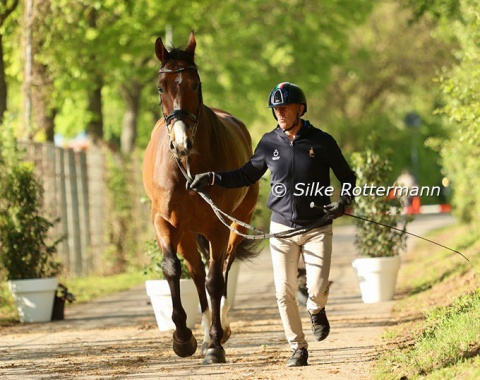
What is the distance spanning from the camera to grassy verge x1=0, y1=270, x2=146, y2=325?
1551cm

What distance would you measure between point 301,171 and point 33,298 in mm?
6840

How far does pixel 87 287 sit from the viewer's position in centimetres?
2106

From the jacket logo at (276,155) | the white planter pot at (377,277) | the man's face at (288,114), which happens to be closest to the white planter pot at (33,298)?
the white planter pot at (377,277)

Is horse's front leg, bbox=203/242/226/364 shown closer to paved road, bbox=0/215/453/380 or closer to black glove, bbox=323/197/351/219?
paved road, bbox=0/215/453/380

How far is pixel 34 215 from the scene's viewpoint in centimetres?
1558

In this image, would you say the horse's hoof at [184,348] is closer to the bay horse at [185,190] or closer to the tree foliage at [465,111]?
the bay horse at [185,190]

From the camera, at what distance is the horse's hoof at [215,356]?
31.9 ft

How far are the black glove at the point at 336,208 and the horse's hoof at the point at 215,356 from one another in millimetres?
1778

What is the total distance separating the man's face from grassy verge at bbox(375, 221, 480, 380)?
2.09 metres

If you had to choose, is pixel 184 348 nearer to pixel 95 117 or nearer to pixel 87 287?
pixel 87 287

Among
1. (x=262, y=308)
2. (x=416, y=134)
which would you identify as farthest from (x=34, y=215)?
(x=416, y=134)

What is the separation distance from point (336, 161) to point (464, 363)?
227 cm

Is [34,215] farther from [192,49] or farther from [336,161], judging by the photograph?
[336,161]

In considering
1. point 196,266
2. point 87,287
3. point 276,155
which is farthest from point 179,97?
point 87,287
